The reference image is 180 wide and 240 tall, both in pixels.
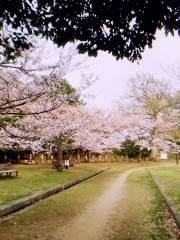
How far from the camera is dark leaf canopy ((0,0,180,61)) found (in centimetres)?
565

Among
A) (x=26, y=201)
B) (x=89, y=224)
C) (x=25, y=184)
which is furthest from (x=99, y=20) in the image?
(x=25, y=184)

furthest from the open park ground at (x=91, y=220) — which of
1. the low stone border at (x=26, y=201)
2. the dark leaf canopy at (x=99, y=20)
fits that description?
the dark leaf canopy at (x=99, y=20)

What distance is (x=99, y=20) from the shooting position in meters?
6.05

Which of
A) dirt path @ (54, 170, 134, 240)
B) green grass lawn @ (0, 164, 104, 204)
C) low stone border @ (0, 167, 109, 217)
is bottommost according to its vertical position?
dirt path @ (54, 170, 134, 240)

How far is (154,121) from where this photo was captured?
175ft

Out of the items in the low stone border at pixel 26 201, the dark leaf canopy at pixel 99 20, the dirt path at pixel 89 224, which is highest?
the dark leaf canopy at pixel 99 20

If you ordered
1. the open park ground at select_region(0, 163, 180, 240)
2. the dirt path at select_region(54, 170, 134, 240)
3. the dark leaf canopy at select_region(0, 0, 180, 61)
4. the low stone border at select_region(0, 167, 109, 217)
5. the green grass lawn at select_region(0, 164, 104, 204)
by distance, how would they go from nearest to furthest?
the dark leaf canopy at select_region(0, 0, 180, 61) < the dirt path at select_region(54, 170, 134, 240) < the open park ground at select_region(0, 163, 180, 240) < the low stone border at select_region(0, 167, 109, 217) < the green grass lawn at select_region(0, 164, 104, 204)

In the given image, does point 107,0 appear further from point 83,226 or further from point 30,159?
point 30,159

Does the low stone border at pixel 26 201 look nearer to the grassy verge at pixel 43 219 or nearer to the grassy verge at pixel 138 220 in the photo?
the grassy verge at pixel 43 219

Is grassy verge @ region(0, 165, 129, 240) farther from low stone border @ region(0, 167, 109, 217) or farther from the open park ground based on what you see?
low stone border @ region(0, 167, 109, 217)

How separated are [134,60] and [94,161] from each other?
45.1 m

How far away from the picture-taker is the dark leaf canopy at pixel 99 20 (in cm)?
565

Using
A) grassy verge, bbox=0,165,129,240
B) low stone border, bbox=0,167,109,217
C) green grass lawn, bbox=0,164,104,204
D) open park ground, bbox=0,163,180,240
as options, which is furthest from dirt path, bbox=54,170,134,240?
green grass lawn, bbox=0,164,104,204

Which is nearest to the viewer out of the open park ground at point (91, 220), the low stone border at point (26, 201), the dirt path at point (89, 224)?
the dirt path at point (89, 224)
